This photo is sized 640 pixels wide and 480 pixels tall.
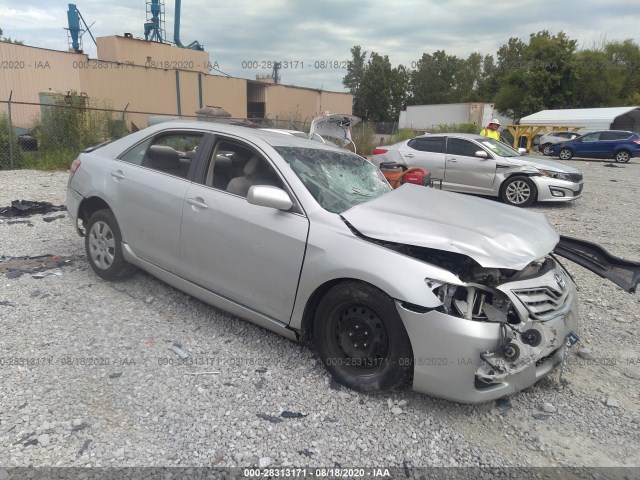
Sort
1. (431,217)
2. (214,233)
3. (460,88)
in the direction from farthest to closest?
(460,88)
(214,233)
(431,217)

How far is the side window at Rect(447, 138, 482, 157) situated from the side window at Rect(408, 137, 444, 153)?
0.21m

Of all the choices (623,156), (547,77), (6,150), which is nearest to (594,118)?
(547,77)

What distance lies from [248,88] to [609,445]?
126 ft

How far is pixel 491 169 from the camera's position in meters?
10.1

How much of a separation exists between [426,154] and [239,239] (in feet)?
27.8

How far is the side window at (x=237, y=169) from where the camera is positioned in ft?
11.5

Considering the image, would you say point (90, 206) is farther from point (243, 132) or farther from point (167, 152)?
point (243, 132)

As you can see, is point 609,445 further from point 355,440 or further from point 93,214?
point 93,214

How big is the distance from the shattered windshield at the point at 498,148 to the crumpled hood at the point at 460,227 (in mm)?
7202

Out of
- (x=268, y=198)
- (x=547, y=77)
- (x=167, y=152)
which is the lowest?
(x=268, y=198)

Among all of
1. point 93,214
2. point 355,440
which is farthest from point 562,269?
point 93,214

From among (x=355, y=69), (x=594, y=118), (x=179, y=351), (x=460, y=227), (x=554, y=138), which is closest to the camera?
(x=460, y=227)

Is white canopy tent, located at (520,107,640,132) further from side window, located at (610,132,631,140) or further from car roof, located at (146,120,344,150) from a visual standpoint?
car roof, located at (146,120,344,150)

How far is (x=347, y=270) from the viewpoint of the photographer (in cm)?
283
